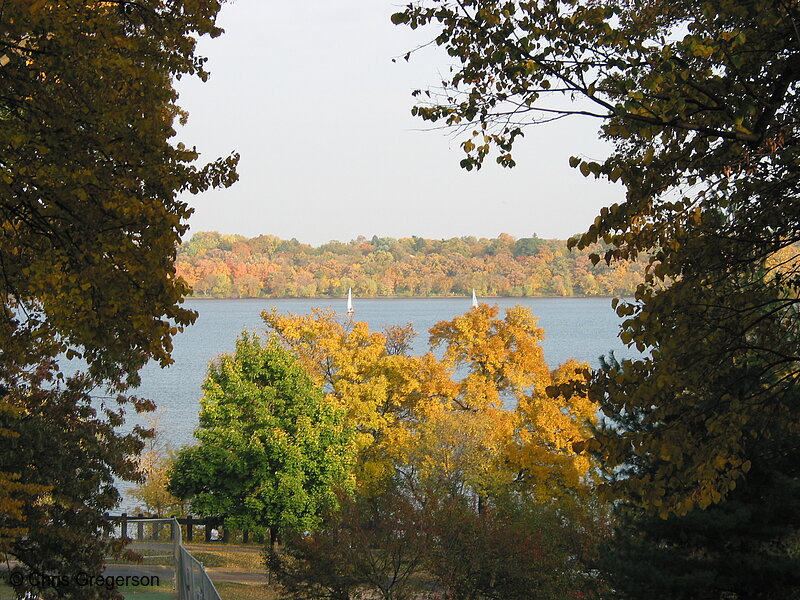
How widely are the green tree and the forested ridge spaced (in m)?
106

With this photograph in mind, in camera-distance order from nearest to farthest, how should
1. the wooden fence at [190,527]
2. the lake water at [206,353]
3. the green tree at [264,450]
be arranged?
the wooden fence at [190,527] < the green tree at [264,450] < the lake water at [206,353]

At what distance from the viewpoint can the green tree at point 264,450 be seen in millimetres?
30484

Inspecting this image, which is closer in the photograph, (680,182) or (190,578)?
(680,182)

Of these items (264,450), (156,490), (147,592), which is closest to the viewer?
(147,592)

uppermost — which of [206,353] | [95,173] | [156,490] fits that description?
[95,173]

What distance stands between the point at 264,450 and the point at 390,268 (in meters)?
135

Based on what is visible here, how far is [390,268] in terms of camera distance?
165 m

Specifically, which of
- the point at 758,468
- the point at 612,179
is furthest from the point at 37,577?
the point at 758,468

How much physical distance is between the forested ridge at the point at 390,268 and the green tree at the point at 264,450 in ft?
347

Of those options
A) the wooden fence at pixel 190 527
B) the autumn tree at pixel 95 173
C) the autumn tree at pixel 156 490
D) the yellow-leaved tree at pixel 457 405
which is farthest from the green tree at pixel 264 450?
the autumn tree at pixel 95 173

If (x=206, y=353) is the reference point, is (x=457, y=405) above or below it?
above

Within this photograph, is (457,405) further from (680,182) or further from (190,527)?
(680,182)

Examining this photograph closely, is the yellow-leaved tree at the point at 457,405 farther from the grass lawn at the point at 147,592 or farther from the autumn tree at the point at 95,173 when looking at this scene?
the autumn tree at the point at 95,173

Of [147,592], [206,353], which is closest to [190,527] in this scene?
[147,592]
